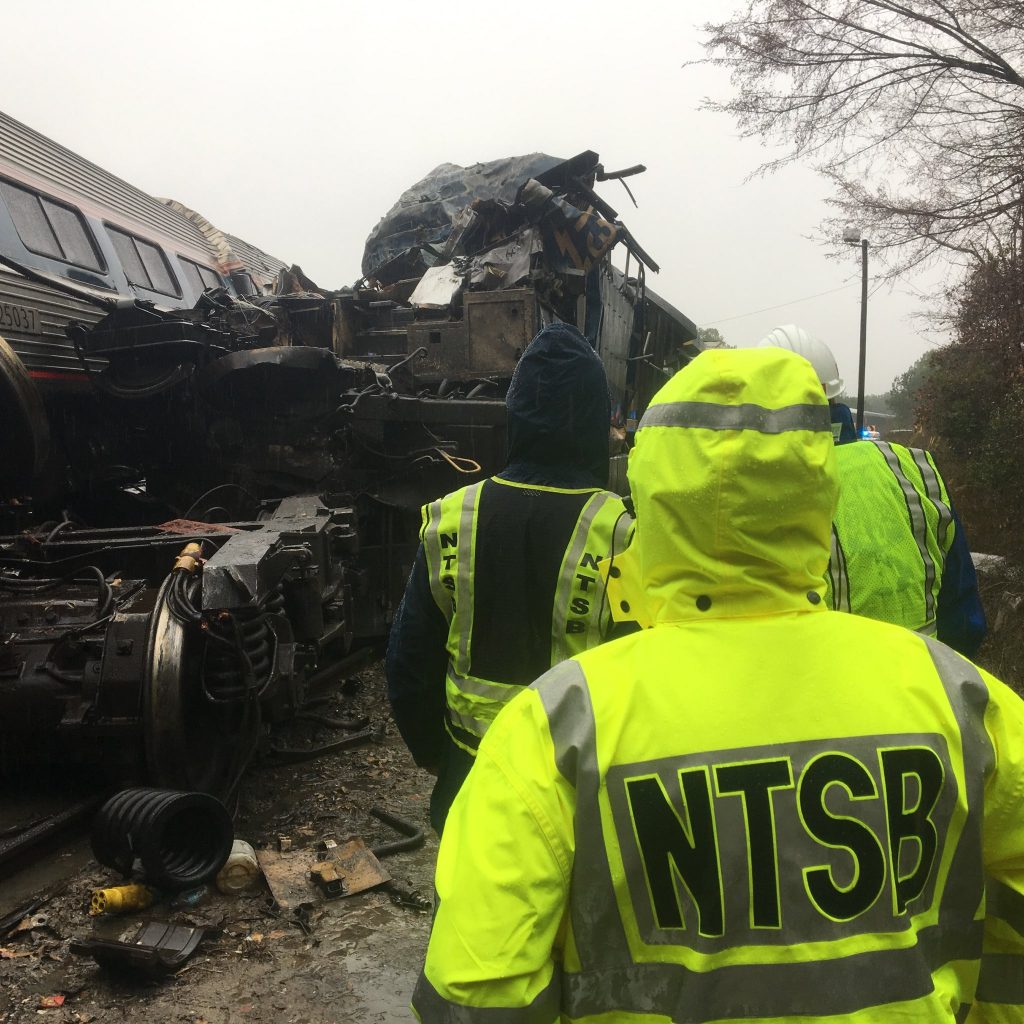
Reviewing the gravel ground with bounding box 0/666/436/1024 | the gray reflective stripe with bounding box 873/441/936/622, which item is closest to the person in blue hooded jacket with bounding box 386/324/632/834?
the gray reflective stripe with bounding box 873/441/936/622

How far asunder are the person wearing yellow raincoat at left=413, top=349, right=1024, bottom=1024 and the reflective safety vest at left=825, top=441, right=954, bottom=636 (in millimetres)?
1214

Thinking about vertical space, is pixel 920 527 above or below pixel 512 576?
below

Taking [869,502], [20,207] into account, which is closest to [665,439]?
[869,502]

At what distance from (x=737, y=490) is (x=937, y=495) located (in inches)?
60.3

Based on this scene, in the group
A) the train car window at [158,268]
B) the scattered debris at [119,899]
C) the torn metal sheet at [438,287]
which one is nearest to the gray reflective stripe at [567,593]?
the scattered debris at [119,899]

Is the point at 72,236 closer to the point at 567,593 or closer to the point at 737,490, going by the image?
the point at 567,593

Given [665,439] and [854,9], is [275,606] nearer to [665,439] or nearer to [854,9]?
[665,439]

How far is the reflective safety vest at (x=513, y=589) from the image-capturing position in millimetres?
2379

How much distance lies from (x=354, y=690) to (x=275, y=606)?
2.19 meters

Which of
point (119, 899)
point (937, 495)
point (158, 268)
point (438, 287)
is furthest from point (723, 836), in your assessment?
point (158, 268)

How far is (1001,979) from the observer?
131 centimetres

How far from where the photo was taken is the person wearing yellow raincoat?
1169 millimetres

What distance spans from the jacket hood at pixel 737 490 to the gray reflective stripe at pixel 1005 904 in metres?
0.46

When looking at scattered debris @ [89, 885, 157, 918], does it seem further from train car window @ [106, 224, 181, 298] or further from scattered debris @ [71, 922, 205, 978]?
train car window @ [106, 224, 181, 298]
